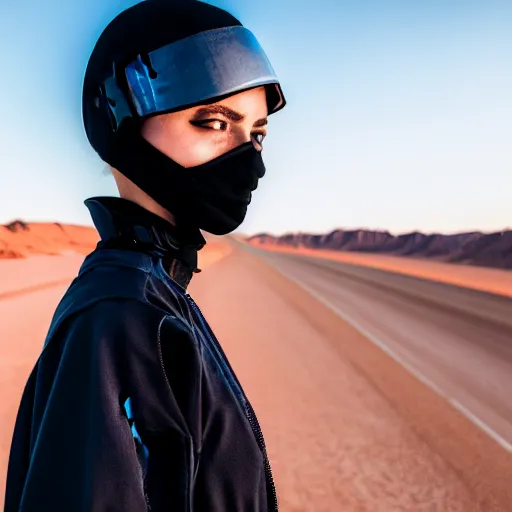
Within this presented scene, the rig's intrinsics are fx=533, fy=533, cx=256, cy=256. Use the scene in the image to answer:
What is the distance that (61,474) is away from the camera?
2.91ft

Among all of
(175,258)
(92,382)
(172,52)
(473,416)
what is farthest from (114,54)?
(473,416)

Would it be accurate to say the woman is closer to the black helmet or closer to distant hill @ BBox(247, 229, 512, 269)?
the black helmet

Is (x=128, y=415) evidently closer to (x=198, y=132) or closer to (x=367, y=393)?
(x=198, y=132)

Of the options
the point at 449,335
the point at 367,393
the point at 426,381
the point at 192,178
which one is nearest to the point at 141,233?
the point at 192,178

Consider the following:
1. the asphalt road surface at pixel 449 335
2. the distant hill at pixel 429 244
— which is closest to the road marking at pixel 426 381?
the asphalt road surface at pixel 449 335

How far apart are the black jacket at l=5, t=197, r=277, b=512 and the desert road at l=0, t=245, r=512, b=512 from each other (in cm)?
319

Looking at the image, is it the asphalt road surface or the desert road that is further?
the asphalt road surface

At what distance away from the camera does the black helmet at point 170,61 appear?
1.29 metres

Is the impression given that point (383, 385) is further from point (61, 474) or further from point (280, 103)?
point (61, 474)

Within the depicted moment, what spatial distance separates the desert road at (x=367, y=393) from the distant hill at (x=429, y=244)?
28830 millimetres

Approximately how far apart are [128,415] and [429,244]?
6755 centimetres

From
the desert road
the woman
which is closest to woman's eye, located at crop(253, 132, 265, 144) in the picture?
the woman

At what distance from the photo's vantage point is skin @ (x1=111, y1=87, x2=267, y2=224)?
132 cm

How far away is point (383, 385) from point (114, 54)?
20.5 feet
